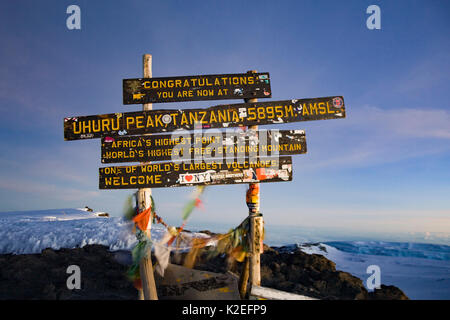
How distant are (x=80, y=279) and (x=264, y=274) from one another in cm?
496

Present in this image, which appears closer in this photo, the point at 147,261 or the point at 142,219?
the point at 147,261

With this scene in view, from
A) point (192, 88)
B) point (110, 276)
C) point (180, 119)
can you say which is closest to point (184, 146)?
point (180, 119)

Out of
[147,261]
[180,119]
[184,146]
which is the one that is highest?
[180,119]

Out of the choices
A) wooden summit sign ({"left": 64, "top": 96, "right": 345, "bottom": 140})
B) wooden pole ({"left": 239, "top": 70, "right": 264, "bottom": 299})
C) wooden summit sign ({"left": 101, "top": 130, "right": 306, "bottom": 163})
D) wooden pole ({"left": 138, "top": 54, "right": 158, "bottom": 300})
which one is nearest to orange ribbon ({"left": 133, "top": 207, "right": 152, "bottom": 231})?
wooden pole ({"left": 138, "top": 54, "right": 158, "bottom": 300})

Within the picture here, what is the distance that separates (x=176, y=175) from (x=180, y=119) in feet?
4.00

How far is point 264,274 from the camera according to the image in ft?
25.3

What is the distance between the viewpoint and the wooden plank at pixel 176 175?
5.74m

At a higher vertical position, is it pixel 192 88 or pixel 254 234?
pixel 192 88

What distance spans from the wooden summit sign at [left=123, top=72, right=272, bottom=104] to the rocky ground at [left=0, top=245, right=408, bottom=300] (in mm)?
4569

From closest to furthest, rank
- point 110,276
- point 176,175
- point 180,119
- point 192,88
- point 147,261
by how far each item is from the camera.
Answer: point 147,261, point 176,175, point 180,119, point 192,88, point 110,276

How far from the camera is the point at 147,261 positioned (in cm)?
562

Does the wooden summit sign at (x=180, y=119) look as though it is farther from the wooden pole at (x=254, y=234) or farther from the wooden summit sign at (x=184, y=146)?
the wooden pole at (x=254, y=234)

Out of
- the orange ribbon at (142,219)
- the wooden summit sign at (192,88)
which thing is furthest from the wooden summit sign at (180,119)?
the orange ribbon at (142,219)

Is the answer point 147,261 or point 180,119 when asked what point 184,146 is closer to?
point 180,119
